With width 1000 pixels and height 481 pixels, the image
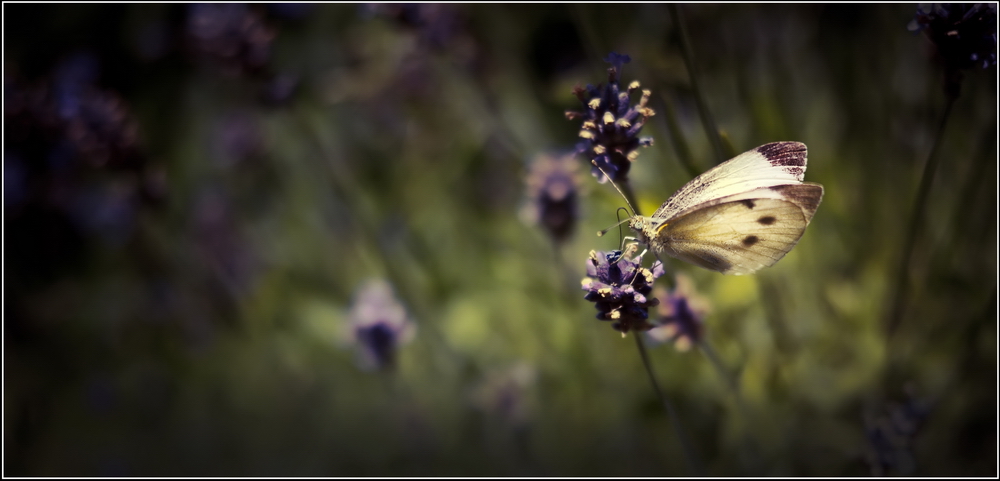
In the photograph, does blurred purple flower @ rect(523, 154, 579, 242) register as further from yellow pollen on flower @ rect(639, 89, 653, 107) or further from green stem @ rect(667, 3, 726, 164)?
yellow pollen on flower @ rect(639, 89, 653, 107)

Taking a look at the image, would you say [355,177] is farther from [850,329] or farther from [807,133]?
[850,329]

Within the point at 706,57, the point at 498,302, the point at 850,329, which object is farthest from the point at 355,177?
the point at 850,329

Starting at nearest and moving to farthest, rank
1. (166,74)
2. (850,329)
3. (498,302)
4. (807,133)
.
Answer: (850,329), (807,133), (498,302), (166,74)

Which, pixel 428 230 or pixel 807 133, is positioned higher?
pixel 428 230

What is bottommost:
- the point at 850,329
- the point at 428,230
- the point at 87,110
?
the point at 850,329

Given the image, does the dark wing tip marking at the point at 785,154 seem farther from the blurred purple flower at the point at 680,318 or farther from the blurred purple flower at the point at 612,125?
the blurred purple flower at the point at 680,318

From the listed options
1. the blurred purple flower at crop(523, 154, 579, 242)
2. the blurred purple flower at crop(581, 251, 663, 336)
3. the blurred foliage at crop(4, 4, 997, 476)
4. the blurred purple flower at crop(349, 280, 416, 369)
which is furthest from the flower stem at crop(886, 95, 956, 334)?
the blurred purple flower at crop(349, 280, 416, 369)
